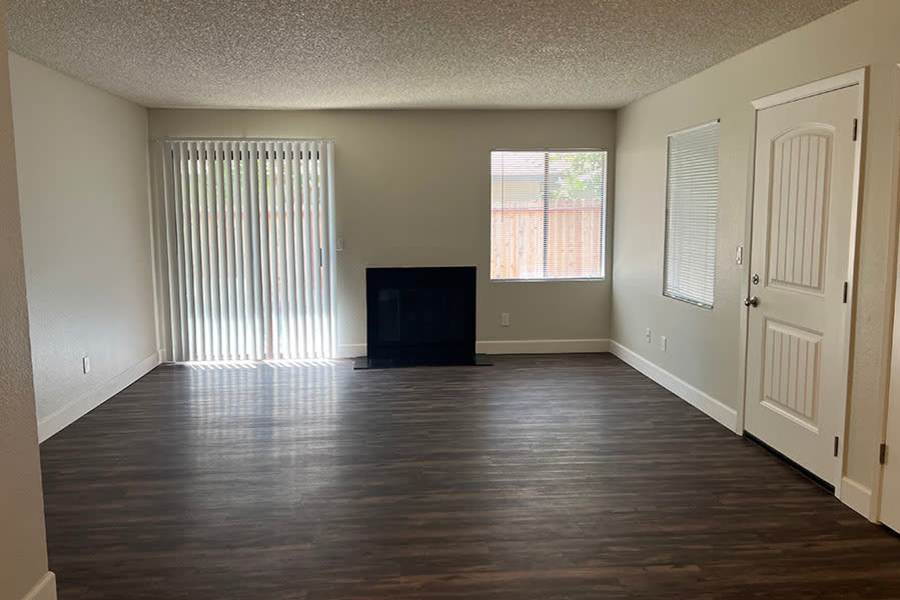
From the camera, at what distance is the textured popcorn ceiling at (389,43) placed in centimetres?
330

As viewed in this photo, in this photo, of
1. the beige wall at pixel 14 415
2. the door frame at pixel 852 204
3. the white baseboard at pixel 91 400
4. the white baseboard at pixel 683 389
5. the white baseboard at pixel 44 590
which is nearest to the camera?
the beige wall at pixel 14 415

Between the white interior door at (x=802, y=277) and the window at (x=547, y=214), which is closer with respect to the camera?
the white interior door at (x=802, y=277)

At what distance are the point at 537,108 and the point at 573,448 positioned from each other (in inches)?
147

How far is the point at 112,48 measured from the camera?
4047 millimetres

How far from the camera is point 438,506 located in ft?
10.9

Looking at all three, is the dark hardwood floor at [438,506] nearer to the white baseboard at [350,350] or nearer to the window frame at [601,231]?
the white baseboard at [350,350]

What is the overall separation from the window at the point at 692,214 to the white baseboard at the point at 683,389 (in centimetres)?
66

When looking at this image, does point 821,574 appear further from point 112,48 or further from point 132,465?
point 112,48

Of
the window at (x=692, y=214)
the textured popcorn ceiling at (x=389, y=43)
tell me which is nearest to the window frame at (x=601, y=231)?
the textured popcorn ceiling at (x=389, y=43)

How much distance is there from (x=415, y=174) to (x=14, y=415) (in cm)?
490

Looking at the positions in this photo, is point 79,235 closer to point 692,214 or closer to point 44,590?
point 44,590

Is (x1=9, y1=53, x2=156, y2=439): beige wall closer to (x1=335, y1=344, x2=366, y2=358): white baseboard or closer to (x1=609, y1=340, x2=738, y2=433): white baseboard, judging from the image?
(x1=335, y1=344, x2=366, y2=358): white baseboard

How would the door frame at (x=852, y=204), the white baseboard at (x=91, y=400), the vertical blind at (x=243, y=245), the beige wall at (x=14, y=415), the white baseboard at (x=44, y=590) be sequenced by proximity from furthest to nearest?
1. the vertical blind at (x=243, y=245)
2. the white baseboard at (x=91, y=400)
3. the door frame at (x=852, y=204)
4. the white baseboard at (x=44, y=590)
5. the beige wall at (x=14, y=415)

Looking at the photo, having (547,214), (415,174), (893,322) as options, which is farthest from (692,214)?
(415,174)
